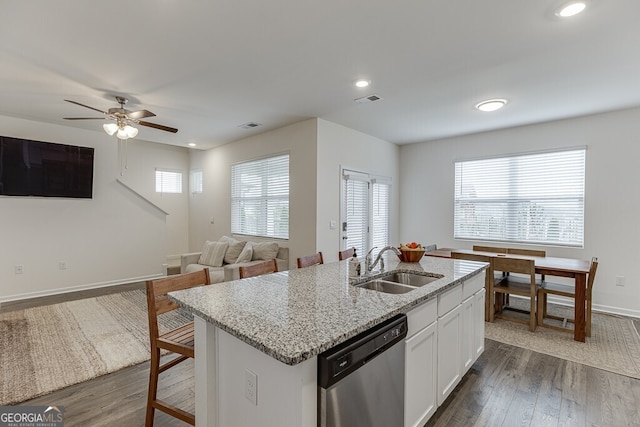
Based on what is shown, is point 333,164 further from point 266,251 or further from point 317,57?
point 317,57

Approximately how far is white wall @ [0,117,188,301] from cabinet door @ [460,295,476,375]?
5720 millimetres

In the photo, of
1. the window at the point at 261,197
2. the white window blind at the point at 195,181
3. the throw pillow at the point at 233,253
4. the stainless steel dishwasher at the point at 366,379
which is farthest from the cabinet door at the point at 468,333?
the white window blind at the point at 195,181

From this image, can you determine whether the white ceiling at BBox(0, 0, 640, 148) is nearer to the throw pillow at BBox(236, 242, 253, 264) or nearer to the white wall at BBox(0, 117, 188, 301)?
the white wall at BBox(0, 117, 188, 301)

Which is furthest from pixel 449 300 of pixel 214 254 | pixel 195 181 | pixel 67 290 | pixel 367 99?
pixel 195 181

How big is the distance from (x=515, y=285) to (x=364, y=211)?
246 cm

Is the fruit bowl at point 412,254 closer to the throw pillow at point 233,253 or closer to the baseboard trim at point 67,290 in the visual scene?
the throw pillow at point 233,253

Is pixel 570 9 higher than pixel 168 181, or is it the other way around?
pixel 570 9

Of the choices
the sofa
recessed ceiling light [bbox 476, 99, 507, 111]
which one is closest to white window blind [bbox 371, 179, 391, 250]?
the sofa

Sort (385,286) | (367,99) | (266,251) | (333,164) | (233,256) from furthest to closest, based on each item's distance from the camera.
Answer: (233,256)
(266,251)
(333,164)
(367,99)
(385,286)

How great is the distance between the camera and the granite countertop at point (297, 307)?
1.14m

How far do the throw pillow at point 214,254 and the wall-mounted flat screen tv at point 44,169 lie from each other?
2250 mm

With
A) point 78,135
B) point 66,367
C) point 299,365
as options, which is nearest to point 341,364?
point 299,365

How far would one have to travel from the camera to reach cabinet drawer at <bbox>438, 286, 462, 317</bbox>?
197cm

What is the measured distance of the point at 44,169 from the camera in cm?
473
